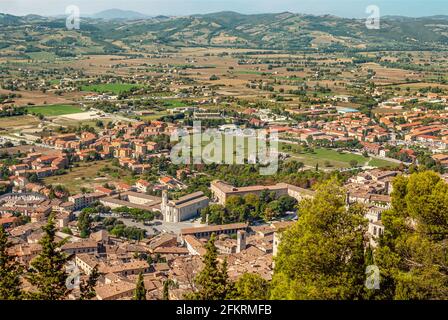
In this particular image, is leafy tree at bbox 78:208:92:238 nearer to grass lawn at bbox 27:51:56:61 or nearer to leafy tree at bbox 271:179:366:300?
leafy tree at bbox 271:179:366:300

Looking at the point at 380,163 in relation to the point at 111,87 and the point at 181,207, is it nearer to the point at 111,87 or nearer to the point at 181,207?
the point at 181,207

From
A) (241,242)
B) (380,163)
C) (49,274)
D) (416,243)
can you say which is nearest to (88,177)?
(241,242)

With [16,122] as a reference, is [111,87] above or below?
above

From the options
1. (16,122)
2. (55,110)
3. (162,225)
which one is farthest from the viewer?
(55,110)

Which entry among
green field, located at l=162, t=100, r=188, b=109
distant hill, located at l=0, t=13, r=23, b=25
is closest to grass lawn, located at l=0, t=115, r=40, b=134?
green field, located at l=162, t=100, r=188, b=109

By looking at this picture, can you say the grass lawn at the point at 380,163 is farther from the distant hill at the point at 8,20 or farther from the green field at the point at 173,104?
the distant hill at the point at 8,20
